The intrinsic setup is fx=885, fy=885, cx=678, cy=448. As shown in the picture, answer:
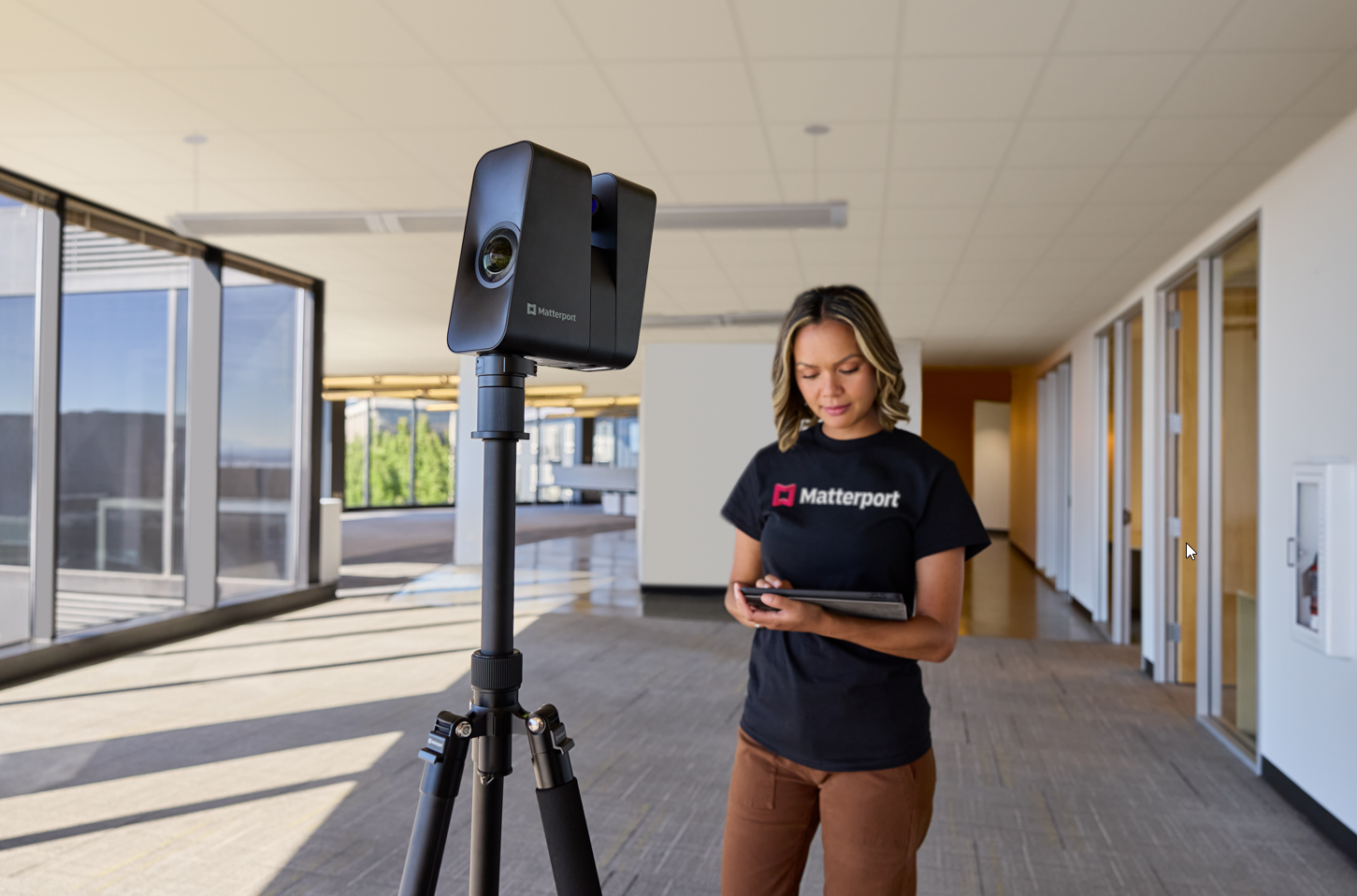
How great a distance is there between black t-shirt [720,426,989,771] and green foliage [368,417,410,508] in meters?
20.6

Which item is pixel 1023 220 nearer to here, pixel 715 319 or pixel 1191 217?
pixel 1191 217

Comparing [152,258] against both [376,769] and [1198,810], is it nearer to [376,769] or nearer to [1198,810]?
[376,769]

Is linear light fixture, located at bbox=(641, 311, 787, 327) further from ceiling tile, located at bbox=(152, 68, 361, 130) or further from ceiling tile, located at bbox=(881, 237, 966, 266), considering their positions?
ceiling tile, located at bbox=(152, 68, 361, 130)

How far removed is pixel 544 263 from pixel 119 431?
5926mm

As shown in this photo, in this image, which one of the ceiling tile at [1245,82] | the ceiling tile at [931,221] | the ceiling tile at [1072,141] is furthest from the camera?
the ceiling tile at [931,221]

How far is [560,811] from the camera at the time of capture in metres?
1.03

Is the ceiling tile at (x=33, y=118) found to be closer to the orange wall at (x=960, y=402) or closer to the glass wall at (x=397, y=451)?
the orange wall at (x=960, y=402)

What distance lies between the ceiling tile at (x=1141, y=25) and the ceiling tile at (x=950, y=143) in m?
0.71

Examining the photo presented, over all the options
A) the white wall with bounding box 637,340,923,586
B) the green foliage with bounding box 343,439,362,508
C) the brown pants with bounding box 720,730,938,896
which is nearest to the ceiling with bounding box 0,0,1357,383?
the brown pants with bounding box 720,730,938,896

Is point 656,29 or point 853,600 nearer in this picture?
point 853,600

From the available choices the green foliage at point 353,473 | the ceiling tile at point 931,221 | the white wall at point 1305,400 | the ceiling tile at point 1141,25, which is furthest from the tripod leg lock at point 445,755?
the green foliage at point 353,473

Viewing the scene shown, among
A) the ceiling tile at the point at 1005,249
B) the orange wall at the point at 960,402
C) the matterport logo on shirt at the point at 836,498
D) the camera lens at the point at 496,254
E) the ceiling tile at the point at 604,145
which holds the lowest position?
the matterport logo on shirt at the point at 836,498

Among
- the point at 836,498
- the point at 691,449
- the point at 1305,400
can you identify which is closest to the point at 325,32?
the point at 836,498

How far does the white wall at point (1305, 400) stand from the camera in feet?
10.6
